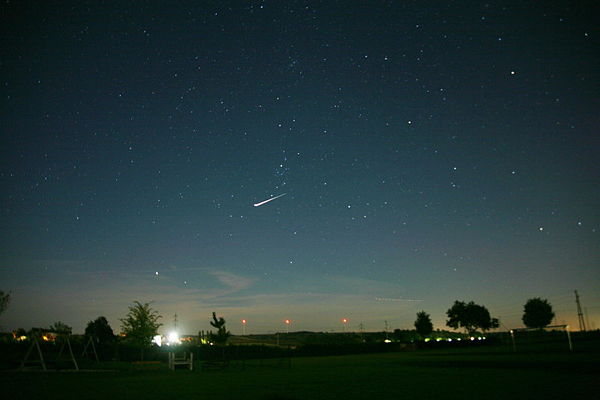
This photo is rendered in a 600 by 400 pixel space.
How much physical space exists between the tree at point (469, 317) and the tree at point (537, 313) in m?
10.5

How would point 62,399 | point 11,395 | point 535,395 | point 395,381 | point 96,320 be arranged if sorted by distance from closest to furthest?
point 535,395 < point 62,399 < point 11,395 < point 395,381 < point 96,320

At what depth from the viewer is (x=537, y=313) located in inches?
4783

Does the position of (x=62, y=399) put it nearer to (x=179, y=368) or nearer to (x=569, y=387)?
(x=569, y=387)

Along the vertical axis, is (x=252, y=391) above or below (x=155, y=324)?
below

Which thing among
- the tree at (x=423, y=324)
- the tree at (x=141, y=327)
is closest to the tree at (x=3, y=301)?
the tree at (x=141, y=327)

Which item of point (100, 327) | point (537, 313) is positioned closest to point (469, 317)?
point (537, 313)

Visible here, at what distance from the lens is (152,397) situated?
1539cm

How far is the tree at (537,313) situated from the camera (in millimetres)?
120688

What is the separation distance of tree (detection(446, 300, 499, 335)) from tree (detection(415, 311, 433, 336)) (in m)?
16.0

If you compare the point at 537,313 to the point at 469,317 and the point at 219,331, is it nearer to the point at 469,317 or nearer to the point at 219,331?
the point at 469,317

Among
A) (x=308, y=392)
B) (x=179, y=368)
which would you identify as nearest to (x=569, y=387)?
(x=308, y=392)

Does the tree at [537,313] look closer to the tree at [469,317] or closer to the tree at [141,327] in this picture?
the tree at [469,317]

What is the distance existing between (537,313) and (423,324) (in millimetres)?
29373

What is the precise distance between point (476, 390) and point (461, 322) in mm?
126321
